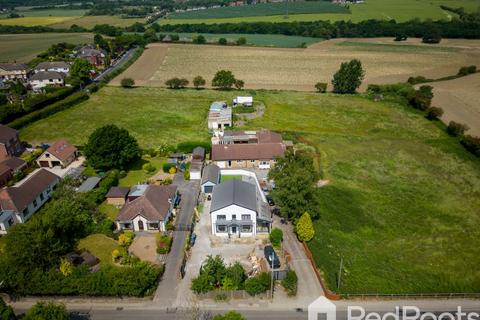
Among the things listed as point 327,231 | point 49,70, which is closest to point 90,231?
point 327,231

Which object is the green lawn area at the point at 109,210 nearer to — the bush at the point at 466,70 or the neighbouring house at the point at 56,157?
the neighbouring house at the point at 56,157

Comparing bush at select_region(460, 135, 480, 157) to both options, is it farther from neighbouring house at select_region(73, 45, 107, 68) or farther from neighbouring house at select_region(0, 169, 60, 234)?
neighbouring house at select_region(73, 45, 107, 68)

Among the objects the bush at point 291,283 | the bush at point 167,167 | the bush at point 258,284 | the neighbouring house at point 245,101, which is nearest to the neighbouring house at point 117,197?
the bush at point 167,167

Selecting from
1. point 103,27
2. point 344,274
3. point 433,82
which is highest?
point 103,27

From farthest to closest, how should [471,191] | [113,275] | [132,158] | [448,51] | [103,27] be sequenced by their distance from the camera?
[103,27] → [448,51] → [132,158] → [471,191] → [113,275]

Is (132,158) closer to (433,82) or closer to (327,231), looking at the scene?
(327,231)

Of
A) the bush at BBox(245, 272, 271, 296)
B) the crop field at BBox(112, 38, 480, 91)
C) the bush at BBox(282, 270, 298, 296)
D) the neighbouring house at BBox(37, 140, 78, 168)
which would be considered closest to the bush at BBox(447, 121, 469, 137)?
the crop field at BBox(112, 38, 480, 91)

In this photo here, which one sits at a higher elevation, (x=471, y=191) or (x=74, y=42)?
(x=74, y=42)

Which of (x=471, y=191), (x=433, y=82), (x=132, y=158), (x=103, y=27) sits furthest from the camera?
(x=103, y=27)
